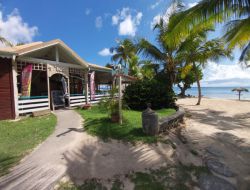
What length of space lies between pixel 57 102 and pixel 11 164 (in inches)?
355

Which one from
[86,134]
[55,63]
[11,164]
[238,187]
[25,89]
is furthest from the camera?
[55,63]

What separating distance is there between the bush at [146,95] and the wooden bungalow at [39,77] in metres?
3.69

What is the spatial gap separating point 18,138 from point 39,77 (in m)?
9.09

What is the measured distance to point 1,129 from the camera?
8.00 meters

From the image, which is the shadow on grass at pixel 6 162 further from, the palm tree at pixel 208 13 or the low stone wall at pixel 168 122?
the palm tree at pixel 208 13

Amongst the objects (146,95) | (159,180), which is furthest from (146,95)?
(159,180)

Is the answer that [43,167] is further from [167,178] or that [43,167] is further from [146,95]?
[146,95]

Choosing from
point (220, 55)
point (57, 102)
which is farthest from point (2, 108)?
point (220, 55)

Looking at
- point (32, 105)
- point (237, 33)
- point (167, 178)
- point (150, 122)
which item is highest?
point (237, 33)

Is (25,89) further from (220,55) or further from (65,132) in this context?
(220,55)

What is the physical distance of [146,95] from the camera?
41.9 feet

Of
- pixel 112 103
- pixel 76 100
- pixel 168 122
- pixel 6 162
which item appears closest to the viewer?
pixel 6 162

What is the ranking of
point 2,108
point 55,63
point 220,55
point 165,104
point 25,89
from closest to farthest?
point 2,108
point 25,89
point 55,63
point 165,104
point 220,55

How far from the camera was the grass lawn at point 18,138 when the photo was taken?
504cm
